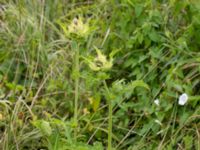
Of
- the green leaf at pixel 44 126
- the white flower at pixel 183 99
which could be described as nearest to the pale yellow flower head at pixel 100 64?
the green leaf at pixel 44 126

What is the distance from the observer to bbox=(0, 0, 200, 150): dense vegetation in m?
2.57

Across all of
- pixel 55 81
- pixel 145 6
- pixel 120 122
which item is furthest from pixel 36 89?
pixel 145 6

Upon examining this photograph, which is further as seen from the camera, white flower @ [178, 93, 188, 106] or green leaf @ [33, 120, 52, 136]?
white flower @ [178, 93, 188, 106]

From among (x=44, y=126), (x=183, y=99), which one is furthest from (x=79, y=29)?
(x=183, y=99)

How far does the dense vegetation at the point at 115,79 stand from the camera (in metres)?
2.57

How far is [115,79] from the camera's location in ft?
9.53

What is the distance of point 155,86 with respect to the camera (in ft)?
8.99

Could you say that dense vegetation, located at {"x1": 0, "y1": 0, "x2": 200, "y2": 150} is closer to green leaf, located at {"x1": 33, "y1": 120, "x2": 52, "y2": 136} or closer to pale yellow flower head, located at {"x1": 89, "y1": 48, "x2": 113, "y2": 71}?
green leaf, located at {"x1": 33, "y1": 120, "x2": 52, "y2": 136}

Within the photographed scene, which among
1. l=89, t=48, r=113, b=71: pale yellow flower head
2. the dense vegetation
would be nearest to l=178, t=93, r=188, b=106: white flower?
the dense vegetation

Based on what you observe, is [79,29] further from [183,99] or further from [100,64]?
[183,99]

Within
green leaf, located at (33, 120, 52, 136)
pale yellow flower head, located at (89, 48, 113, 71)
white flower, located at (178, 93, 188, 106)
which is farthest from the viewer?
white flower, located at (178, 93, 188, 106)

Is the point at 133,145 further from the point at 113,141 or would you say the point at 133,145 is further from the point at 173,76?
the point at 173,76

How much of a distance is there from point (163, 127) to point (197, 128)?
153mm

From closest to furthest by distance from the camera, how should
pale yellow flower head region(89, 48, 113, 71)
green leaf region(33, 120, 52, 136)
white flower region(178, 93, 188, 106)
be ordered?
pale yellow flower head region(89, 48, 113, 71) → green leaf region(33, 120, 52, 136) → white flower region(178, 93, 188, 106)
